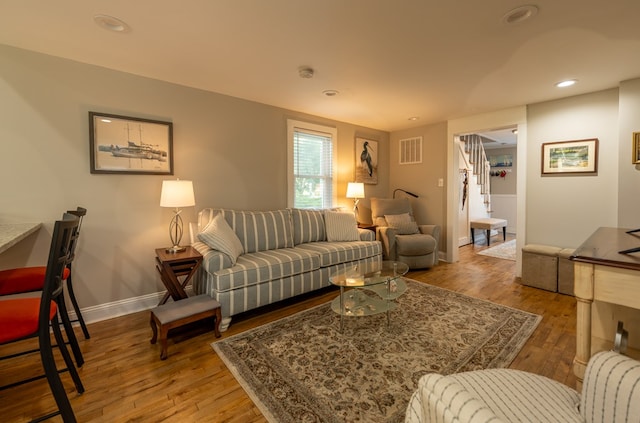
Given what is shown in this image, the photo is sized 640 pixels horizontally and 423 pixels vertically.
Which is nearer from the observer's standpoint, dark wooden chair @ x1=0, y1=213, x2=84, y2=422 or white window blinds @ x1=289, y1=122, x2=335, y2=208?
dark wooden chair @ x1=0, y1=213, x2=84, y2=422

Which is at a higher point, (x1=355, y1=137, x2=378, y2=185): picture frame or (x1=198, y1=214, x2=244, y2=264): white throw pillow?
(x1=355, y1=137, x2=378, y2=185): picture frame

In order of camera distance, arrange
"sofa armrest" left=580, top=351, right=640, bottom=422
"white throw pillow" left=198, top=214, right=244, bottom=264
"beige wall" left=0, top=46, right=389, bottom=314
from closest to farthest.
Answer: "sofa armrest" left=580, top=351, right=640, bottom=422
"beige wall" left=0, top=46, right=389, bottom=314
"white throw pillow" left=198, top=214, right=244, bottom=264

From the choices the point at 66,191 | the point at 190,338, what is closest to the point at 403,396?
the point at 190,338

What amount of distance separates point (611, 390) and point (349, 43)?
2394mm

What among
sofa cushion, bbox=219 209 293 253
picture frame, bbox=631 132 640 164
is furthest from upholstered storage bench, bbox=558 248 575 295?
sofa cushion, bbox=219 209 293 253

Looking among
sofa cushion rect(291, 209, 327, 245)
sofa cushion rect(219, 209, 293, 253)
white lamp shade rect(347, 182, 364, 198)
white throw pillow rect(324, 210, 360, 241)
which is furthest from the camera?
white lamp shade rect(347, 182, 364, 198)

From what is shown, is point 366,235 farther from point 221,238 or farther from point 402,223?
point 221,238

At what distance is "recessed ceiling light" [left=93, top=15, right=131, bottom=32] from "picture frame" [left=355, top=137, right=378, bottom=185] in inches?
139

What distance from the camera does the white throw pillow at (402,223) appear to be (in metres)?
4.51

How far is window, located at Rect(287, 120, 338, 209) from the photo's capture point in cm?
402

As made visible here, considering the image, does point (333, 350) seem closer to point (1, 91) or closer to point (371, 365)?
point (371, 365)

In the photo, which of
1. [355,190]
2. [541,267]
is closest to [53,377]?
[355,190]

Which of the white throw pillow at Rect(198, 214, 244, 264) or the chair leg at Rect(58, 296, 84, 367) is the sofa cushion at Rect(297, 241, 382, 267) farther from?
the chair leg at Rect(58, 296, 84, 367)

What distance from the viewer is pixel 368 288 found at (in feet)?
8.58
